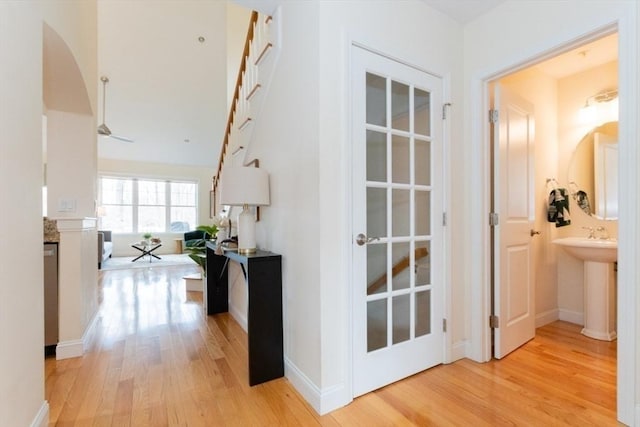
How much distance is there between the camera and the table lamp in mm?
1983

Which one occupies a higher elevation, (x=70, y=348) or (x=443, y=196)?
(x=443, y=196)

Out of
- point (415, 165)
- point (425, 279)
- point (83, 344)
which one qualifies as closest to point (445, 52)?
point (415, 165)

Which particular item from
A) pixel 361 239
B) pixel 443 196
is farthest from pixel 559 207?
pixel 361 239

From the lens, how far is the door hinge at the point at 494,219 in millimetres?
2242

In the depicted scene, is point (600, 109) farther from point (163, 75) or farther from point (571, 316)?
point (163, 75)

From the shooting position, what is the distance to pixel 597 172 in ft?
9.33

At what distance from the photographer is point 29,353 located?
1364 millimetres

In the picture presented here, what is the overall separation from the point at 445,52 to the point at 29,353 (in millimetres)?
3054

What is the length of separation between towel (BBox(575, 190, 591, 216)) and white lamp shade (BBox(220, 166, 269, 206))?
10.2ft

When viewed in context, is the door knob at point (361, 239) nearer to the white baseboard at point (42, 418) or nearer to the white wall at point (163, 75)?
the white baseboard at point (42, 418)

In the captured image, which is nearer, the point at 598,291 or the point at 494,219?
the point at 494,219

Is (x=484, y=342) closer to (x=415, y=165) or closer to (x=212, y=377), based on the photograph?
(x=415, y=165)

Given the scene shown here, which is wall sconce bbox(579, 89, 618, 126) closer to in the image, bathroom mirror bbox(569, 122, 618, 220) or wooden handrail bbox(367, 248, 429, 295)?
bathroom mirror bbox(569, 122, 618, 220)

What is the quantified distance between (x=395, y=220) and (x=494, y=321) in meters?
1.17
